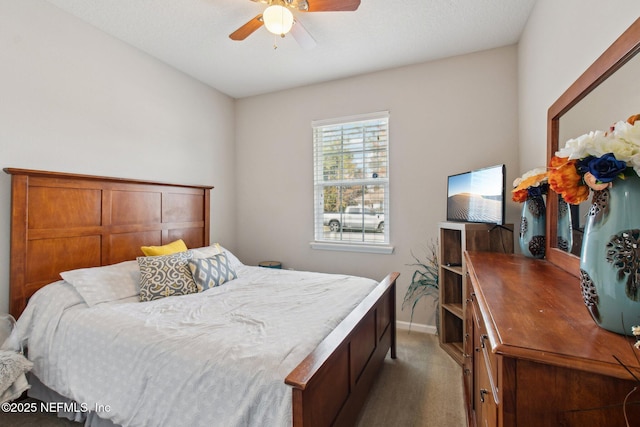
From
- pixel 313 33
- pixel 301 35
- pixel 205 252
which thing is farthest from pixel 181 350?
Result: pixel 313 33

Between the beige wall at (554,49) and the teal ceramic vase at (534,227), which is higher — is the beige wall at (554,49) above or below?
above

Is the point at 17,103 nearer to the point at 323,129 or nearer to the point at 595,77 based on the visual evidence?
the point at 323,129

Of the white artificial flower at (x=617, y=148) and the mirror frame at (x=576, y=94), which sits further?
the mirror frame at (x=576, y=94)

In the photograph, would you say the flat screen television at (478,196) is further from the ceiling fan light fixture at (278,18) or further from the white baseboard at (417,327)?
the ceiling fan light fixture at (278,18)

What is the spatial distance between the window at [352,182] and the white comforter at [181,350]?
1253 millimetres

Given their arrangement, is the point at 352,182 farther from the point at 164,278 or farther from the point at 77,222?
the point at 77,222

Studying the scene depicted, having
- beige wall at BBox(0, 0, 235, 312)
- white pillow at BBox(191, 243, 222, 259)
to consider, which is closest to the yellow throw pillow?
white pillow at BBox(191, 243, 222, 259)

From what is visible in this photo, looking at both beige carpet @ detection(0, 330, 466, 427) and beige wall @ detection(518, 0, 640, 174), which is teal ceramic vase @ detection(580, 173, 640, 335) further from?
beige carpet @ detection(0, 330, 466, 427)

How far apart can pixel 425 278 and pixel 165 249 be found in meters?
2.62

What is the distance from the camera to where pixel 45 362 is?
1.80m

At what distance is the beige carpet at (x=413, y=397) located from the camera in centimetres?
181

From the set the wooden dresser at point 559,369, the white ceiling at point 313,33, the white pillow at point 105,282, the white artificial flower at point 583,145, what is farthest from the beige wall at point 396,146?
the wooden dresser at point 559,369

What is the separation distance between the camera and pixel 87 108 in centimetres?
244

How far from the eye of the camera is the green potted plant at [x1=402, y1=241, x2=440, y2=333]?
3.03 metres
